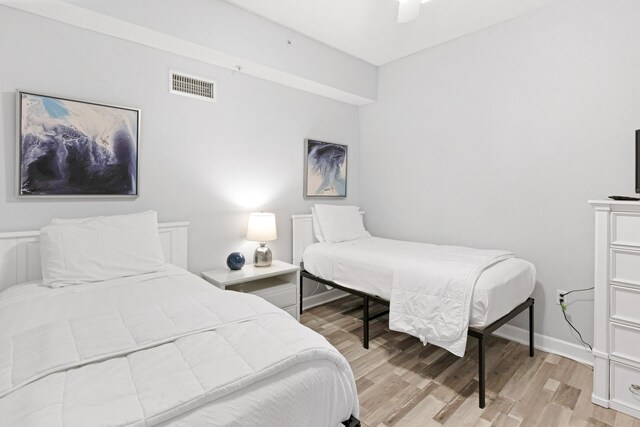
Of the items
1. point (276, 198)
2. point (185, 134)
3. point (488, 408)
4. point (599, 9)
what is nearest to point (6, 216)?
point (185, 134)

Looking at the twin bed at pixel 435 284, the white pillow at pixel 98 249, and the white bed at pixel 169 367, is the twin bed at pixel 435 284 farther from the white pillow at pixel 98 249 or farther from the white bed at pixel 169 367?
the white pillow at pixel 98 249

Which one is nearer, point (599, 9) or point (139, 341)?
point (139, 341)

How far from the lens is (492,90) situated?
290 centimetres

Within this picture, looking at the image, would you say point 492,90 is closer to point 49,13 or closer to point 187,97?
point 187,97

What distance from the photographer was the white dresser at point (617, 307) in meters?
1.81

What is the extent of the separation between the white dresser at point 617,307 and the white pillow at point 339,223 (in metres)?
2.08

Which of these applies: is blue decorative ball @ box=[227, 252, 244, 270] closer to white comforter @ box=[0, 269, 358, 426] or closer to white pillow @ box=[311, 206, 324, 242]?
white pillow @ box=[311, 206, 324, 242]

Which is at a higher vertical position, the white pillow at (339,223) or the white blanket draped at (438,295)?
the white pillow at (339,223)

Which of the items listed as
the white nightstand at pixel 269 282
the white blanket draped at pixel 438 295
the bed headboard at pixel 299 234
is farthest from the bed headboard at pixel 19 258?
the white blanket draped at pixel 438 295

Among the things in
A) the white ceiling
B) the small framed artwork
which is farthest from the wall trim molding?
the small framed artwork

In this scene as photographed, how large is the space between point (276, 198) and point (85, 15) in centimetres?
196

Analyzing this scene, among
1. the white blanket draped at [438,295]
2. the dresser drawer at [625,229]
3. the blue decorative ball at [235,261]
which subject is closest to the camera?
the dresser drawer at [625,229]

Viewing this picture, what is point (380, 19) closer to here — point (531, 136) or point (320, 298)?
point (531, 136)

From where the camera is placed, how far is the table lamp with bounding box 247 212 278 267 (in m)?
2.82
